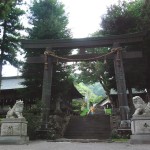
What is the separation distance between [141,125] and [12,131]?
6204 mm

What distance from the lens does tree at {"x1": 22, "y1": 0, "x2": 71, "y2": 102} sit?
24875 millimetres

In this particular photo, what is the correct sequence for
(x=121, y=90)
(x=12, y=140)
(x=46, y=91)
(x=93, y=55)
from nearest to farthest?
(x=12, y=140)
(x=121, y=90)
(x=46, y=91)
(x=93, y=55)

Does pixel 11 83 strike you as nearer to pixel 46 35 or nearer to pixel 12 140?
pixel 46 35

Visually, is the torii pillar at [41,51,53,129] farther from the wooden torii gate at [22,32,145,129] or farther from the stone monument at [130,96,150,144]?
the stone monument at [130,96,150,144]

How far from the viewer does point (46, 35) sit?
25562mm

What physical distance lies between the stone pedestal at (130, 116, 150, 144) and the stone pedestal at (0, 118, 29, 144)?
209 inches

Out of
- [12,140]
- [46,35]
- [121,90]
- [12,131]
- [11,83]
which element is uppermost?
[46,35]

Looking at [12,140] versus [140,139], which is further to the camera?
[12,140]

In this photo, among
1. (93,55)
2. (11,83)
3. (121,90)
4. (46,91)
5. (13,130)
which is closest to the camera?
(13,130)

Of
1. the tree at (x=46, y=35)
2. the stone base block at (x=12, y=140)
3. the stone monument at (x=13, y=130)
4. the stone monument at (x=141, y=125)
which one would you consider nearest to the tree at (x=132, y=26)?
the tree at (x=46, y=35)

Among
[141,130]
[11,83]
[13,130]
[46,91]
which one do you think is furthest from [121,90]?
[11,83]

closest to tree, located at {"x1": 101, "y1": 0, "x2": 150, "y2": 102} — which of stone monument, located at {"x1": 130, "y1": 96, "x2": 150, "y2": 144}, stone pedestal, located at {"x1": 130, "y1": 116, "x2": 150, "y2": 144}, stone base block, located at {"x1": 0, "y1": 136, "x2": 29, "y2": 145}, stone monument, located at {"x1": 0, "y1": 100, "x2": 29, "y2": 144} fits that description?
stone monument, located at {"x1": 130, "y1": 96, "x2": 150, "y2": 144}

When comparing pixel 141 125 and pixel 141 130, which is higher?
pixel 141 125

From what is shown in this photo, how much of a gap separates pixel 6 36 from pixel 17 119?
13033mm
